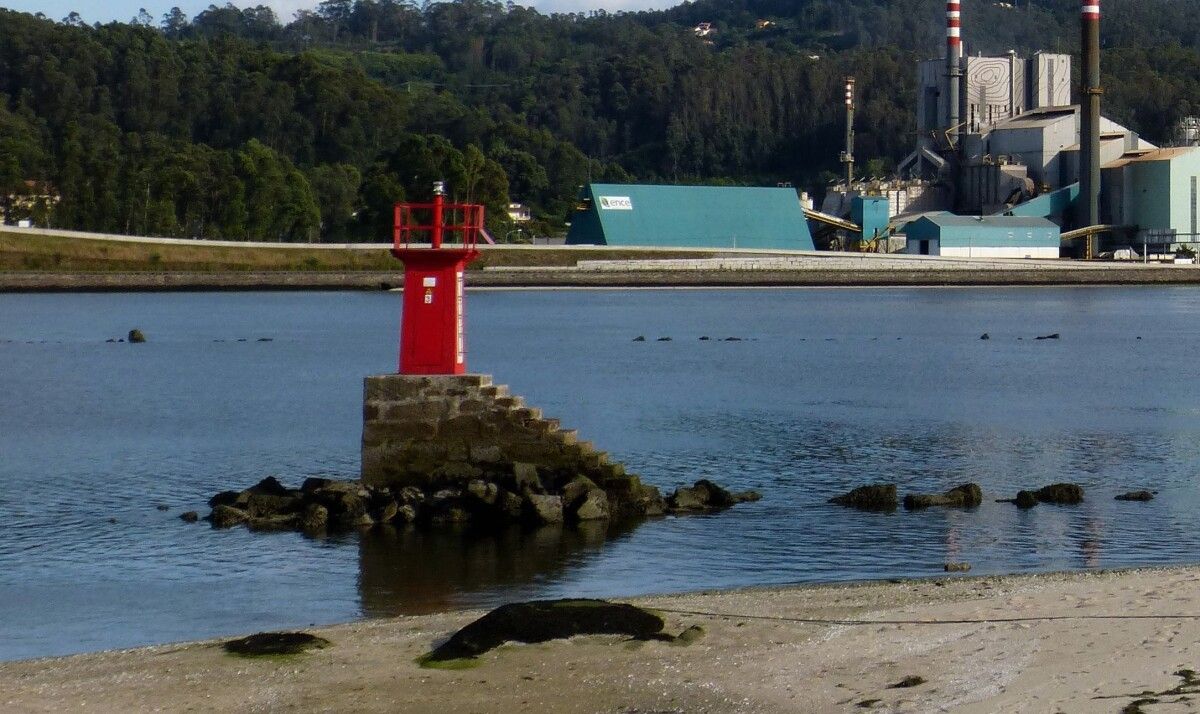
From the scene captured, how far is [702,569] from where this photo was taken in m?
13.7

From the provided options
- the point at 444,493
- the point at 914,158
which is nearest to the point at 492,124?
the point at 914,158

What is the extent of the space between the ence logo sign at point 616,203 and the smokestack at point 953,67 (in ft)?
71.5

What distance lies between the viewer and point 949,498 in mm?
17234

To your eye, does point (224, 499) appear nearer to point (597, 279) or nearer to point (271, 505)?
point (271, 505)

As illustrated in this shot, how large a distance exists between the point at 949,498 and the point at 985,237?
68.7 metres

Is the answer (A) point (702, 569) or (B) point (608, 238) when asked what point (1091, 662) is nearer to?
(A) point (702, 569)

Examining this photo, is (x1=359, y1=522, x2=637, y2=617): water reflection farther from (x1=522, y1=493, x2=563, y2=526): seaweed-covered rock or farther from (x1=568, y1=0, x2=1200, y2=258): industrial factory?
(x1=568, y1=0, x2=1200, y2=258): industrial factory

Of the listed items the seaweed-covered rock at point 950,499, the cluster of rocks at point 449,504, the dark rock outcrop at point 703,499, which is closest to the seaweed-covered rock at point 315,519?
the cluster of rocks at point 449,504

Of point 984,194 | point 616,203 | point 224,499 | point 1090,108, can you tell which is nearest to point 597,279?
point 616,203

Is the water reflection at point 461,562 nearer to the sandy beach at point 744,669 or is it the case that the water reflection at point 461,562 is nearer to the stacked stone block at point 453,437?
the stacked stone block at point 453,437

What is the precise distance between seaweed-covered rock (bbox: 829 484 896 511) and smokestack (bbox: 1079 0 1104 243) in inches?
2702

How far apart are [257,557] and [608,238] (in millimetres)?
65588

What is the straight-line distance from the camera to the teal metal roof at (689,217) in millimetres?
79750

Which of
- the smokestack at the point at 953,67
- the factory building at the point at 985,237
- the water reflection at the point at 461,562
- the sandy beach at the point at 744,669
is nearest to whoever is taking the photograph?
the sandy beach at the point at 744,669
